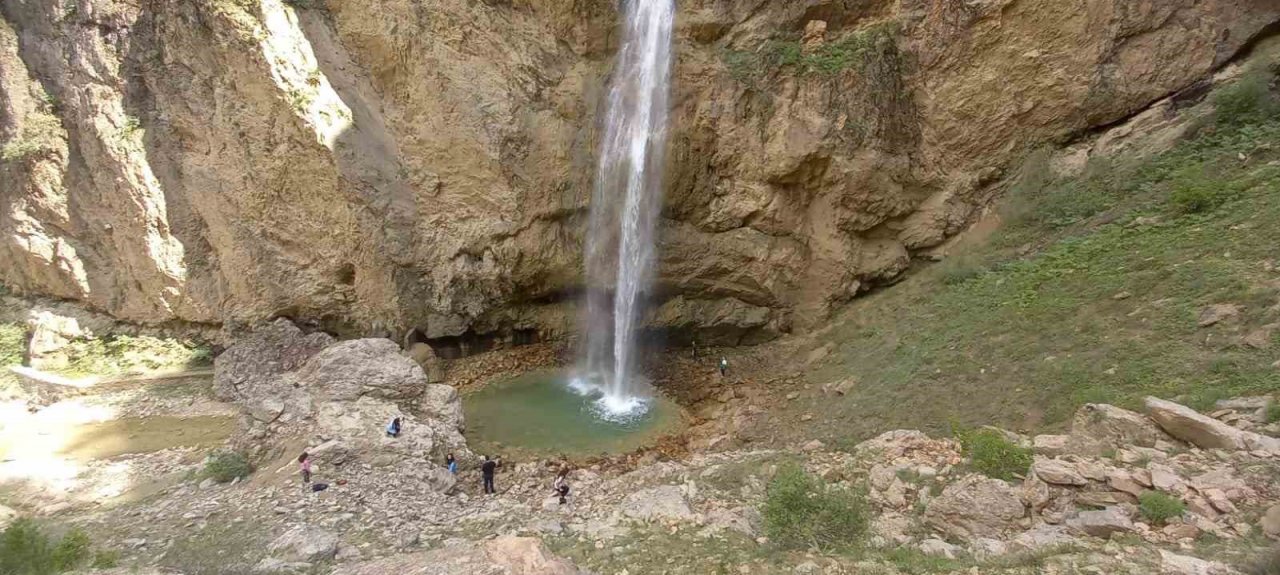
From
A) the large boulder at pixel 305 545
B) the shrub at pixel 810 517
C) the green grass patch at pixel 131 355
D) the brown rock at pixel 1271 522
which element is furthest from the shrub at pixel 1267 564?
the green grass patch at pixel 131 355

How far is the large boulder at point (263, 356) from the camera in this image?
1521 centimetres

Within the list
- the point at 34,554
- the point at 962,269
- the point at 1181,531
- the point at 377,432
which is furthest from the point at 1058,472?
the point at 34,554

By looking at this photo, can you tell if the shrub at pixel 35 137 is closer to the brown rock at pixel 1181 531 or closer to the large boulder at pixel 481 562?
the large boulder at pixel 481 562

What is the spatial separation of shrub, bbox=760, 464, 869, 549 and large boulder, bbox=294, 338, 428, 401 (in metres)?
8.81

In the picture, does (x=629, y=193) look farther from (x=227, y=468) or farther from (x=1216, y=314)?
(x=1216, y=314)

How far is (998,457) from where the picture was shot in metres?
6.94

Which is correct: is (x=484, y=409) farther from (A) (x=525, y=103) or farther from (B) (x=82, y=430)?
(B) (x=82, y=430)

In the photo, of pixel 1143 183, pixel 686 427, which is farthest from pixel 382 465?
pixel 1143 183

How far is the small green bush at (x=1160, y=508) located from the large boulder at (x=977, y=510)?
1.06m

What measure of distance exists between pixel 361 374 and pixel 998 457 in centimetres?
1194

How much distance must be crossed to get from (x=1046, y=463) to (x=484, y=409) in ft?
40.8

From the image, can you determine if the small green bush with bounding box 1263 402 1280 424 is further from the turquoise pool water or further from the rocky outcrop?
the rocky outcrop

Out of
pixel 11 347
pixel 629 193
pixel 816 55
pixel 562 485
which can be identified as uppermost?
pixel 816 55

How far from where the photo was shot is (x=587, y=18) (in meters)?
15.8
